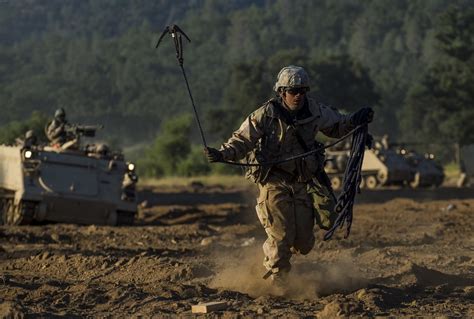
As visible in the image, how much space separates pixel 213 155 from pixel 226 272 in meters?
2.15

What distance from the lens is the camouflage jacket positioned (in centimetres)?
999

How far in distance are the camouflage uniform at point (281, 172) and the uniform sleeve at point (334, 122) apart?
0.07 ft

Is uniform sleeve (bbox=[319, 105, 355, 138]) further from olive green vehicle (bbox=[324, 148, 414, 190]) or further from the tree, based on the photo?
the tree

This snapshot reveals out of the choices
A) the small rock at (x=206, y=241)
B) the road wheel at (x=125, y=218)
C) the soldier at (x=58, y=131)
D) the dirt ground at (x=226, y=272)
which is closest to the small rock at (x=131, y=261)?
the dirt ground at (x=226, y=272)

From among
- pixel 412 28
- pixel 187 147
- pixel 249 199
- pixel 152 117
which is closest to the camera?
pixel 249 199

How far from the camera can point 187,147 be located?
2552 inches

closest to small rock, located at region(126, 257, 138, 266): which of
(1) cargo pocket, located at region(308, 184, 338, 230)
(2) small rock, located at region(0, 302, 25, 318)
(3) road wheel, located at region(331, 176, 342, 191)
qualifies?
(1) cargo pocket, located at region(308, 184, 338, 230)

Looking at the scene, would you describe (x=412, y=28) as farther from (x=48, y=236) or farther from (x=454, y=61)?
(x=48, y=236)

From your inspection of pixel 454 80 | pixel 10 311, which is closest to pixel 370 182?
pixel 454 80

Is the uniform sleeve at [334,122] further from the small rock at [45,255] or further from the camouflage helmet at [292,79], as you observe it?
the small rock at [45,255]

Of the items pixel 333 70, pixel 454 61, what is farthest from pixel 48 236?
pixel 333 70

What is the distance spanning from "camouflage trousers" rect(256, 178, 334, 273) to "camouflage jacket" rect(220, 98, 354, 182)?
110 mm

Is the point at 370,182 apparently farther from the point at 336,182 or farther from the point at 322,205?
the point at 322,205

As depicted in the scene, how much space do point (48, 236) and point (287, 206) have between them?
28.4 ft
